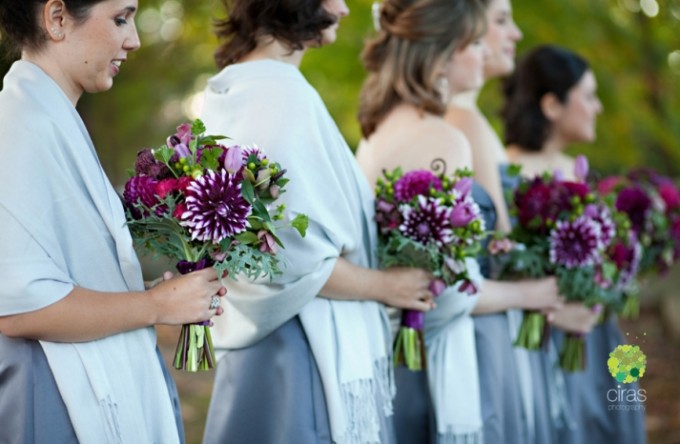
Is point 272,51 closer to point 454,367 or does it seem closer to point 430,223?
point 430,223

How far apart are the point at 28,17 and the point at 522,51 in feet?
22.2

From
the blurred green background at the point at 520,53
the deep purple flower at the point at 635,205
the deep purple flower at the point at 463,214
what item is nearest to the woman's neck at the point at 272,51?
the deep purple flower at the point at 463,214

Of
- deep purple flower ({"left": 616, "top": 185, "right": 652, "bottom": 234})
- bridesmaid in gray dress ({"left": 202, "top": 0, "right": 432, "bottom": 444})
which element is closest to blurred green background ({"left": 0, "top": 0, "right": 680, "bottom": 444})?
deep purple flower ({"left": 616, "top": 185, "right": 652, "bottom": 234})

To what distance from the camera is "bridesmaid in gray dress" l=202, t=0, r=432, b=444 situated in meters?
3.76

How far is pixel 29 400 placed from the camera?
2.87m

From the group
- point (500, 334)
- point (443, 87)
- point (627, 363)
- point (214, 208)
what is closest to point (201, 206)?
point (214, 208)

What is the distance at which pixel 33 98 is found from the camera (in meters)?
2.92

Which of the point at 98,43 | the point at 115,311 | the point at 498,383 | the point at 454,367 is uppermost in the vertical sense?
the point at 98,43

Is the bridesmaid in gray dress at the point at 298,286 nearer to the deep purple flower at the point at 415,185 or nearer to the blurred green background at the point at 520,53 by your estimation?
the deep purple flower at the point at 415,185

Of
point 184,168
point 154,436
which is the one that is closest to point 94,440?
point 154,436

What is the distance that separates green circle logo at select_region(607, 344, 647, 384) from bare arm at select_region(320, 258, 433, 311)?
1.62m

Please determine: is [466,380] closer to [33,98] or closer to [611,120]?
[33,98]

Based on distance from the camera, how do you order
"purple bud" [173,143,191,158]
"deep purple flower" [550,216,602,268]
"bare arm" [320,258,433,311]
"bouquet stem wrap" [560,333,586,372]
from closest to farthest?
1. "purple bud" [173,143,191,158]
2. "bare arm" [320,258,433,311]
3. "deep purple flower" [550,216,602,268]
4. "bouquet stem wrap" [560,333,586,372]

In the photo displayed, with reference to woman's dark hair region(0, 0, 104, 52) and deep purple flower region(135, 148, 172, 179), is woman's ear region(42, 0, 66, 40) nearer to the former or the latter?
woman's dark hair region(0, 0, 104, 52)
